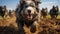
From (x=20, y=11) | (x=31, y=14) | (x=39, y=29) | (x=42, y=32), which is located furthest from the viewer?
(x=39, y=29)

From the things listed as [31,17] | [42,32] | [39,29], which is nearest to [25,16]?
[31,17]

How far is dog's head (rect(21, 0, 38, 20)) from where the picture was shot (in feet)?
22.3

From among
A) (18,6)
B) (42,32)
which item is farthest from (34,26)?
(42,32)

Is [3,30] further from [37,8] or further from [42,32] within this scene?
[37,8]

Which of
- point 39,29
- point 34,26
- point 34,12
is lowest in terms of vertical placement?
point 39,29

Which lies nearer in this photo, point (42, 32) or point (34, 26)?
point (34, 26)

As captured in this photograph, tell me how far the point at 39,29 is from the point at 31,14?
3115 millimetres

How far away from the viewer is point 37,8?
730 cm

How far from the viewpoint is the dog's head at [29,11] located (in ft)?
22.3

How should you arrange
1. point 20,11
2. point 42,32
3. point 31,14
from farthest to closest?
point 42,32, point 20,11, point 31,14

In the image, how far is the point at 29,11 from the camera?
6.73 m

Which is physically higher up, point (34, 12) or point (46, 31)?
point (34, 12)

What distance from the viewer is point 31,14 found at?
22.4 ft

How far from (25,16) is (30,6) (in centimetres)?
35
